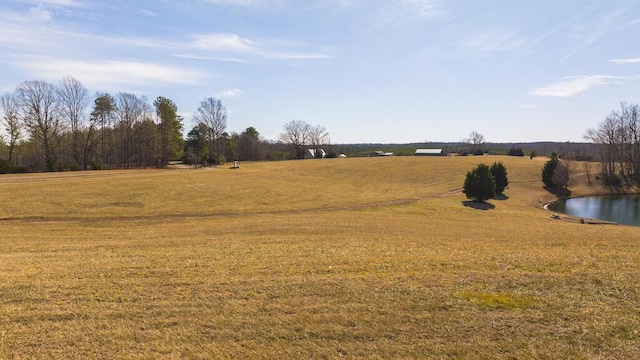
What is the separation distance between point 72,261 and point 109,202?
19220 millimetres

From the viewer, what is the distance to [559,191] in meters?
58.9

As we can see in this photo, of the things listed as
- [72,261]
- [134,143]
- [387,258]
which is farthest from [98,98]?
[387,258]

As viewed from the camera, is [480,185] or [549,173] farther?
[549,173]

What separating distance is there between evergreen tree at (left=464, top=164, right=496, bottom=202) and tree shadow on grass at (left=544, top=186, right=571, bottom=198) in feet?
75.3

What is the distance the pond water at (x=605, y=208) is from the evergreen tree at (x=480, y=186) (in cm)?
1094

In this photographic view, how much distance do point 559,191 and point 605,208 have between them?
9861 millimetres

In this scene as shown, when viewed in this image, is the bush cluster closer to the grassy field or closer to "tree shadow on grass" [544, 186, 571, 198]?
"tree shadow on grass" [544, 186, 571, 198]

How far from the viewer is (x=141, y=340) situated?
18.1 ft

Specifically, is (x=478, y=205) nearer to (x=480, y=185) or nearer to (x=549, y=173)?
(x=480, y=185)

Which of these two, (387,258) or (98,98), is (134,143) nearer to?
(98,98)

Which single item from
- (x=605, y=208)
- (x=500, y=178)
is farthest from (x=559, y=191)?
(x=500, y=178)

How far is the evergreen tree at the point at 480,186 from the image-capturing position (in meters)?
41.5

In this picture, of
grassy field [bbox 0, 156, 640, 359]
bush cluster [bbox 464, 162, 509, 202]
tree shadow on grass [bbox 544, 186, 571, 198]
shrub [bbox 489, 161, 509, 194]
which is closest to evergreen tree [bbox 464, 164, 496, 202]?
bush cluster [bbox 464, 162, 509, 202]

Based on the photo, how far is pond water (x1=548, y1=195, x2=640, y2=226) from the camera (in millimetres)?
42062
